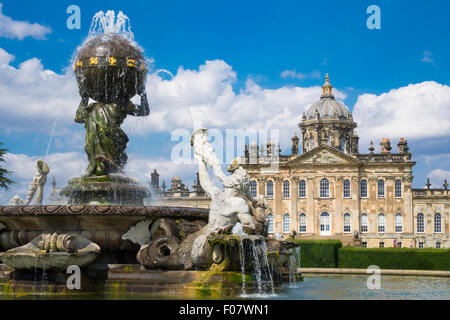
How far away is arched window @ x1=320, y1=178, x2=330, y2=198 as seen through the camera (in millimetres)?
61250

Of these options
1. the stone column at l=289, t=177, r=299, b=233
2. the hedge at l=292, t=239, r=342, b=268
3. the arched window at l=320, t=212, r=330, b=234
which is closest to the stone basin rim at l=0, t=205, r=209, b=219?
the hedge at l=292, t=239, r=342, b=268

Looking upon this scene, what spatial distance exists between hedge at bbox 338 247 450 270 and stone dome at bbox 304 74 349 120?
4250cm

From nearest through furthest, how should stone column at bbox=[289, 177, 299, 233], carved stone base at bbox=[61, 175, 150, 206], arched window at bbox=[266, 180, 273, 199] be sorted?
carved stone base at bbox=[61, 175, 150, 206] → stone column at bbox=[289, 177, 299, 233] → arched window at bbox=[266, 180, 273, 199]

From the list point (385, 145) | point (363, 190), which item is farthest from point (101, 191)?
point (385, 145)

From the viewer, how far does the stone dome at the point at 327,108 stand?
71.8 metres

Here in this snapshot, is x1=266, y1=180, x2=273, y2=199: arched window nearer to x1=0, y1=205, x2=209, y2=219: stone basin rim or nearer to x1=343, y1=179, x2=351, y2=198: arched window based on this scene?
x1=343, y1=179, x2=351, y2=198: arched window

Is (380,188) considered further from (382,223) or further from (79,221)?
(79,221)

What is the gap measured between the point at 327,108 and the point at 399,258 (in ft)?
149

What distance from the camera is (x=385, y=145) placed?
207 feet

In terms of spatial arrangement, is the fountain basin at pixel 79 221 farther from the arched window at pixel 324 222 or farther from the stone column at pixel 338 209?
the arched window at pixel 324 222

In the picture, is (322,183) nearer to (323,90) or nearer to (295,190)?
(295,190)

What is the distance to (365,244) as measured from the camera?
59.5 m

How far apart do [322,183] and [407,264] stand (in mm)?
33908
